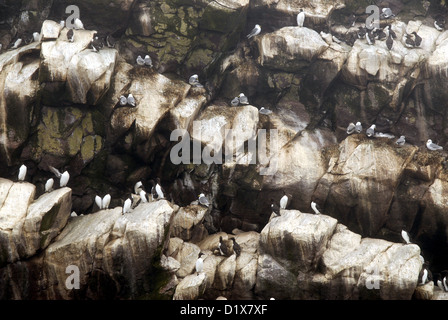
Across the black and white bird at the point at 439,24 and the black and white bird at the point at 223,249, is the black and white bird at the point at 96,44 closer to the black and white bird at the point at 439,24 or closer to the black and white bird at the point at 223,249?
the black and white bird at the point at 223,249

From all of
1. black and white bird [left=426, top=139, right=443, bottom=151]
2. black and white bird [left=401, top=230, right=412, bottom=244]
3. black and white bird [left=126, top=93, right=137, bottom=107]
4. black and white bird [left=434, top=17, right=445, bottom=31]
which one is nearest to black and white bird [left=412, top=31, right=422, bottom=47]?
black and white bird [left=434, top=17, right=445, bottom=31]

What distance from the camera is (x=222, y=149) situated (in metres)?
19.1

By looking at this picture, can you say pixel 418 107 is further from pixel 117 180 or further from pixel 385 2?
pixel 117 180

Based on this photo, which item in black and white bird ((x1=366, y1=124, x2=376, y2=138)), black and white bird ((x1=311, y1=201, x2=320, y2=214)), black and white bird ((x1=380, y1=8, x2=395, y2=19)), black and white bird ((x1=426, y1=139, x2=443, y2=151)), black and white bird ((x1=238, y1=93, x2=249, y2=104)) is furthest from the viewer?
black and white bird ((x1=380, y1=8, x2=395, y2=19))

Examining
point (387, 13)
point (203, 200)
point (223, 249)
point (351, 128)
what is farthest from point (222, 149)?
point (387, 13)

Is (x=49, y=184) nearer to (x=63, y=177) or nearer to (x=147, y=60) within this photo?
(x=63, y=177)

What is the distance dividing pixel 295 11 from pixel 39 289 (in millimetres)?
14370

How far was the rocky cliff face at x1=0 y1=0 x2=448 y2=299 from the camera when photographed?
51.8 feet

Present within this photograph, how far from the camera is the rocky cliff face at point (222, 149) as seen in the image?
51.8ft

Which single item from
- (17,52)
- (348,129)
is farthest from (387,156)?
(17,52)

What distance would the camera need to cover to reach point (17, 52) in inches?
728

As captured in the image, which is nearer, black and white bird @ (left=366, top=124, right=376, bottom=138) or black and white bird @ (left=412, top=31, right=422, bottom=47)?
black and white bird @ (left=366, top=124, right=376, bottom=138)

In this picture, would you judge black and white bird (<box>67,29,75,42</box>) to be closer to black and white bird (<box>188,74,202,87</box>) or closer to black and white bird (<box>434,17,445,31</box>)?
black and white bird (<box>188,74,202,87</box>)

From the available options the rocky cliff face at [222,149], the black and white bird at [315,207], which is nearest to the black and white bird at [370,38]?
the rocky cliff face at [222,149]
